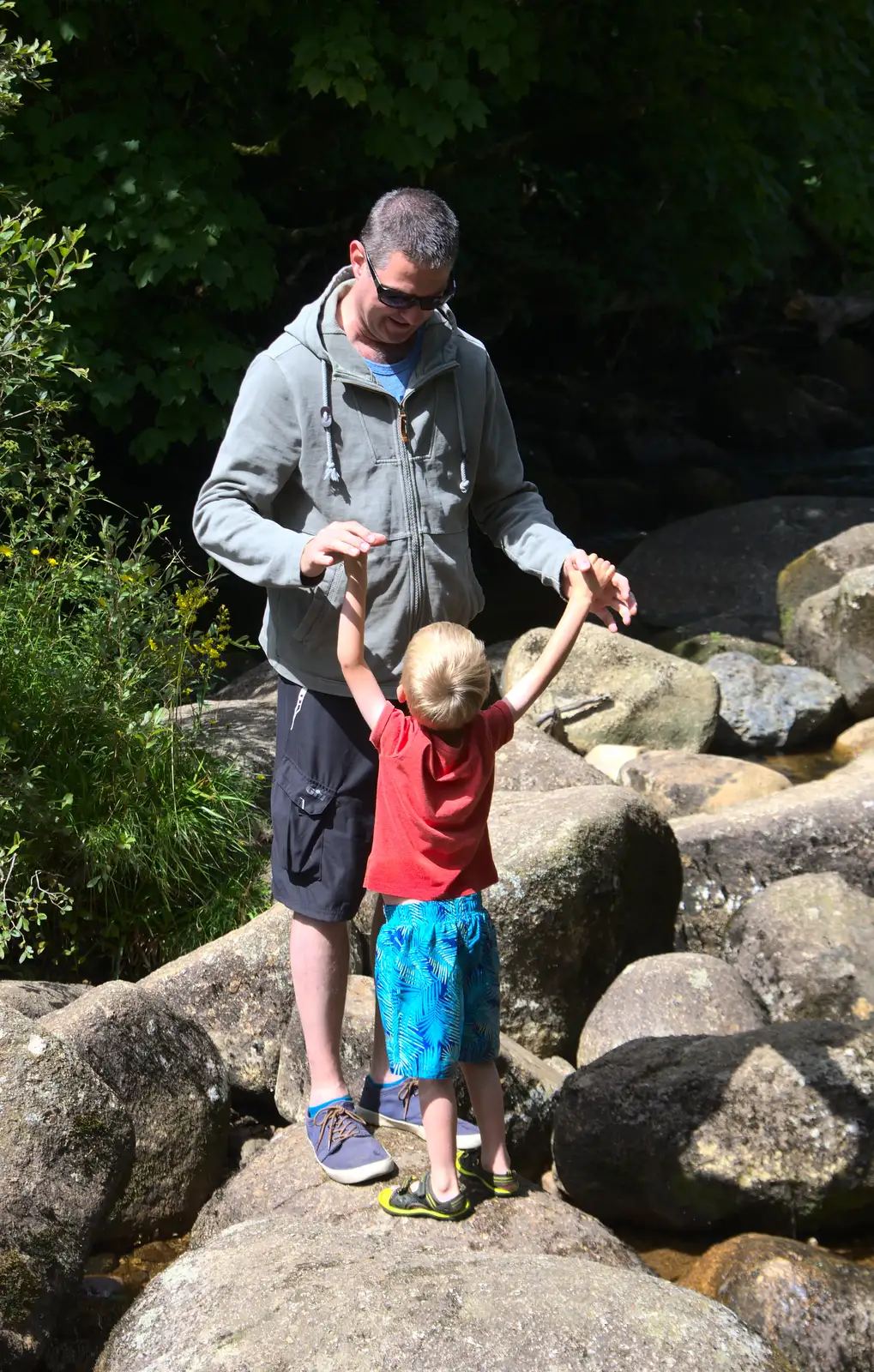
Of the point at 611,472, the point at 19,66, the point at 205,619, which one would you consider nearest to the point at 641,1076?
the point at 19,66

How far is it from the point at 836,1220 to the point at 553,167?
10923mm

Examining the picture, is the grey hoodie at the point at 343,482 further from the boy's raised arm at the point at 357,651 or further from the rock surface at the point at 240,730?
the rock surface at the point at 240,730

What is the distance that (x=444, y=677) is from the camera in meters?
2.66

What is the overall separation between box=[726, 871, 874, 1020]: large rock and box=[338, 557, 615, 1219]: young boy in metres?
1.99

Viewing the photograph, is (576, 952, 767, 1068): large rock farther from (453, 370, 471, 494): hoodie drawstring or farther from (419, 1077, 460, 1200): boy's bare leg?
(453, 370, 471, 494): hoodie drawstring

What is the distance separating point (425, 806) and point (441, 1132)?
2.09 feet

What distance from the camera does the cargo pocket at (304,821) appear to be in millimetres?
2912

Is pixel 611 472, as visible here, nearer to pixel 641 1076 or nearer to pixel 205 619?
pixel 205 619

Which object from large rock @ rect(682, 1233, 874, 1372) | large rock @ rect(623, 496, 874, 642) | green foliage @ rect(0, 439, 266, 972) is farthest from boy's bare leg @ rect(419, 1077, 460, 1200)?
Result: large rock @ rect(623, 496, 874, 642)

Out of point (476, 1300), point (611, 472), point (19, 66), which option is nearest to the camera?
point (476, 1300)

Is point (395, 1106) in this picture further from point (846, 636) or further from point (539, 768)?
point (846, 636)

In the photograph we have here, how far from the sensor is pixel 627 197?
496 inches

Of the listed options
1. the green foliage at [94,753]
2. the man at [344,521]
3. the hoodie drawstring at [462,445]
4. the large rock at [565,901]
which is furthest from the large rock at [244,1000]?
the hoodie drawstring at [462,445]

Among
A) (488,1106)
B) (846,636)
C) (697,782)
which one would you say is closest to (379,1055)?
(488,1106)
